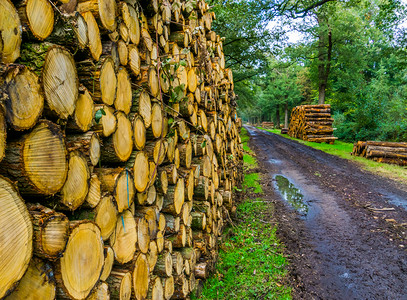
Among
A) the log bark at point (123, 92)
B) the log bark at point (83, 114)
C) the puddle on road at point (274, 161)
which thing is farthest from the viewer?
the puddle on road at point (274, 161)

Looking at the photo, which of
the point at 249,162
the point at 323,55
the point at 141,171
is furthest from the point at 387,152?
the point at 323,55

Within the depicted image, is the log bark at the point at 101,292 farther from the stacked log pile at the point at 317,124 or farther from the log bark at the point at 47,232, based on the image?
the stacked log pile at the point at 317,124

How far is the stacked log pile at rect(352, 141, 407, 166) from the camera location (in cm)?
1063

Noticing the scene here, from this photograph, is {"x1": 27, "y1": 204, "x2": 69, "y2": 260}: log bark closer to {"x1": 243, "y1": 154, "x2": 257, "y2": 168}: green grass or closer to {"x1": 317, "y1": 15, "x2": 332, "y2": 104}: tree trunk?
{"x1": 243, "y1": 154, "x2": 257, "y2": 168}: green grass

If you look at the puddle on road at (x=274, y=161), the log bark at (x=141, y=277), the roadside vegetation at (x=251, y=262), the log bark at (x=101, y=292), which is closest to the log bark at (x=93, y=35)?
the log bark at (x=101, y=292)

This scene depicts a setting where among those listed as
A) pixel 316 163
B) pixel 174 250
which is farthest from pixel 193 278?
pixel 316 163

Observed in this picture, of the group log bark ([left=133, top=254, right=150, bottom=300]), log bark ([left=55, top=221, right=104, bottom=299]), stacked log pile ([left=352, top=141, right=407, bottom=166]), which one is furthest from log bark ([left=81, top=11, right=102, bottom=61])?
stacked log pile ([left=352, top=141, right=407, bottom=166])

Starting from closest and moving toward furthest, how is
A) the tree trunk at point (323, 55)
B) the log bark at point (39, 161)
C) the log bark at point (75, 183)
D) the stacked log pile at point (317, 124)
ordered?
the log bark at point (39, 161) < the log bark at point (75, 183) < the stacked log pile at point (317, 124) < the tree trunk at point (323, 55)

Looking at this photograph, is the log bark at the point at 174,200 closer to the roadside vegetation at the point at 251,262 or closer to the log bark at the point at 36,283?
the roadside vegetation at the point at 251,262

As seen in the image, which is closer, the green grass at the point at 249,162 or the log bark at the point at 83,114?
the log bark at the point at 83,114

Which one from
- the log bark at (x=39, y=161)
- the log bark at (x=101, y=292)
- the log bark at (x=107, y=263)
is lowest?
the log bark at (x=101, y=292)

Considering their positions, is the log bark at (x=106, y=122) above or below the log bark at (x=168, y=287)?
above

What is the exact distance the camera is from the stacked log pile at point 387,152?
10633mm

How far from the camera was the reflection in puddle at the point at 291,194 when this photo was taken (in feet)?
19.4
